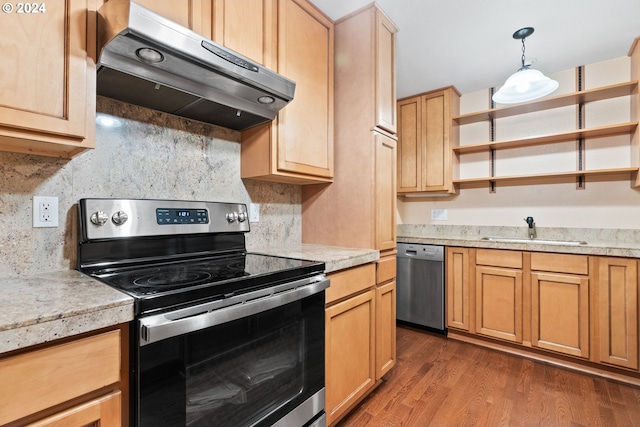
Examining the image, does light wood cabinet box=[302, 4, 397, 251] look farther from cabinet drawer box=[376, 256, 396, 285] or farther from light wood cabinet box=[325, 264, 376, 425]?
light wood cabinet box=[325, 264, 376, 425]

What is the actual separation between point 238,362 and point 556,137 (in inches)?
121

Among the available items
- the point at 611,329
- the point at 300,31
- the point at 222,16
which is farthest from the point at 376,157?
the point at 611,329

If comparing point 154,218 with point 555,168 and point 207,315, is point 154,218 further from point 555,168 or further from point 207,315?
point 555,168

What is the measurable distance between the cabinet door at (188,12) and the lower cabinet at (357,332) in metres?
1.25

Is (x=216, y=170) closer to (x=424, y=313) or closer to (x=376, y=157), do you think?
(x=376, y=157)

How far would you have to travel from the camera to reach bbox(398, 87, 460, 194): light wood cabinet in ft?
10.2

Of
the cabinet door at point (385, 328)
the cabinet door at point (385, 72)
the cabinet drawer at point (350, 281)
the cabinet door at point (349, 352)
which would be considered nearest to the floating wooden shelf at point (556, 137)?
the cabinet door at point (385, 72)

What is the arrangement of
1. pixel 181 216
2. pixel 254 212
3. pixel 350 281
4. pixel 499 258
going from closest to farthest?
pixel 181 216
pixel 350 281
pixel 254 212
pixel 499 258

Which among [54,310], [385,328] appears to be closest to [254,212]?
[385,328]

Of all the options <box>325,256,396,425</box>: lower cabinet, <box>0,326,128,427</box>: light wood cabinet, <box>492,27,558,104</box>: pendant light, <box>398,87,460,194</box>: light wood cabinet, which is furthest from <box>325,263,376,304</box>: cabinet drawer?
<box>398,87,460,194</box>: light wood cabinet

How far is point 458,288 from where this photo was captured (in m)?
2.75

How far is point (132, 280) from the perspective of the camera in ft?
3.39

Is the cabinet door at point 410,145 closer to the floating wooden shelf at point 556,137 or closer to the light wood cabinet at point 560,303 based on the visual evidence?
the floating wooden shelf at point 556,137

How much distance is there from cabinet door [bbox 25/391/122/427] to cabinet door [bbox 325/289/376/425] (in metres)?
0.88
